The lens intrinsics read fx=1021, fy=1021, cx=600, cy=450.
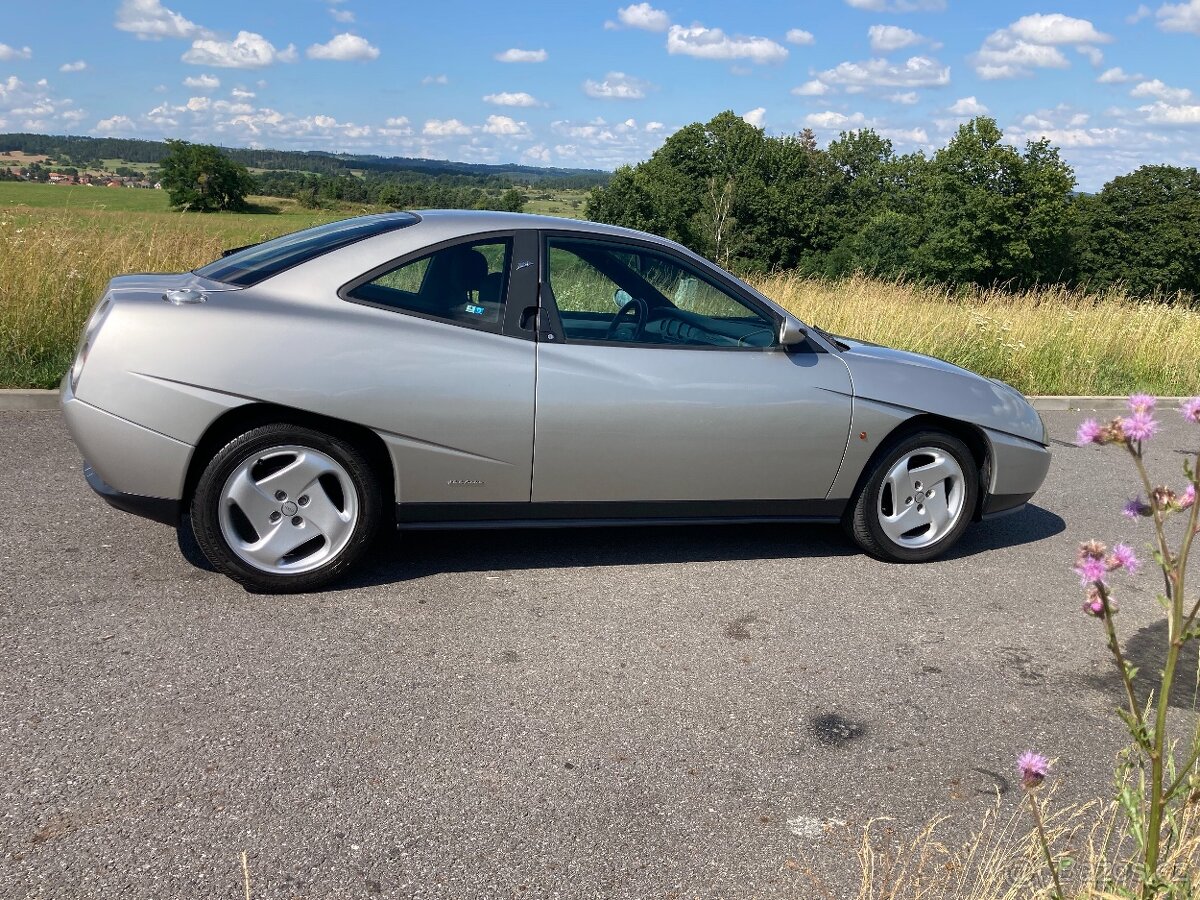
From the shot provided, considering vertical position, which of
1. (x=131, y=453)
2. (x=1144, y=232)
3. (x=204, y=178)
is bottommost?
(x=131, y=453)

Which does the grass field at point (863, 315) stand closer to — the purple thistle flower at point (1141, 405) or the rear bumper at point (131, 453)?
the rear bumper at point (131, 453)

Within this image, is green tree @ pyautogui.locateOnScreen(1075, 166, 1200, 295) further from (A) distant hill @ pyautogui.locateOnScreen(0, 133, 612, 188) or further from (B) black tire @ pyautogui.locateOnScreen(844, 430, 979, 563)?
(B) black tire @ pyautogui.locateOnScreen(844, 430, 979, 563)

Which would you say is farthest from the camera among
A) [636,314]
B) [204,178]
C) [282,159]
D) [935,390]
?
[282,159]

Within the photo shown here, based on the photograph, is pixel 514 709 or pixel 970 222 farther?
pixel 970 222

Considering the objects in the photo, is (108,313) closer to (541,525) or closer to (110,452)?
(110,452)

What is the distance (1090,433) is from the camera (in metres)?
1.80

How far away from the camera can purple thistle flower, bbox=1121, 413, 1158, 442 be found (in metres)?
1.71

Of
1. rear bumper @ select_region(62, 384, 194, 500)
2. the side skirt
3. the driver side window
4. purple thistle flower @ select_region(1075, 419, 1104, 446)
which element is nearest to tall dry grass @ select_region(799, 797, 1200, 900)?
purple thistle flower @ select_region(1075, 419, 1104, 446)

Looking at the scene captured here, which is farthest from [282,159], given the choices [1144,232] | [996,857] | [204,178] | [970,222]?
[996,857]

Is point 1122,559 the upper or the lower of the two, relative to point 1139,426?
lower

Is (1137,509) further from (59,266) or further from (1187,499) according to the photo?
(59,266)

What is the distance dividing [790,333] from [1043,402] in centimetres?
673

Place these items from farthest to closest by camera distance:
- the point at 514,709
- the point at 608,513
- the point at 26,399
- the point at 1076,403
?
1. the point at 1076,403
2. the point at 26,399
3. the point at 608,513
4. the point at 514,709

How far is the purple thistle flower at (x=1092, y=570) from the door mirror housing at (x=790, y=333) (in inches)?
131
